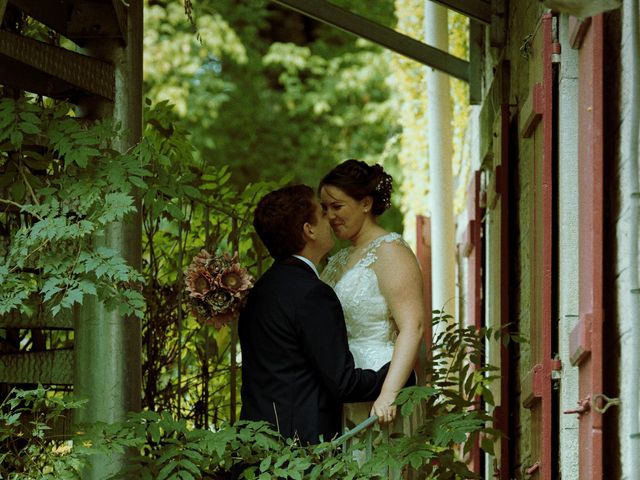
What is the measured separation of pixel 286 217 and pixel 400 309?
58cm

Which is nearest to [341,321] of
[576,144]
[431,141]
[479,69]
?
[576,144]

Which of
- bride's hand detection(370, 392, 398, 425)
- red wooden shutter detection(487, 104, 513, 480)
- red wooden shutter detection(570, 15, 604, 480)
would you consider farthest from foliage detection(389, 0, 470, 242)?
red wooden shutter detection(570, 15, 604, 480)

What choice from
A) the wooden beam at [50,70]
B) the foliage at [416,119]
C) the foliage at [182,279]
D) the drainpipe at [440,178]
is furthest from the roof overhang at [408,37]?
the foliage at [416,119]

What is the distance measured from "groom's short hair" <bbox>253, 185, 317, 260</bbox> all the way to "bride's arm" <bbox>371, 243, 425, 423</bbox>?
34cm

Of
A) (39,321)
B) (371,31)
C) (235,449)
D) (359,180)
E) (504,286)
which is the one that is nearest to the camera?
(235,449)

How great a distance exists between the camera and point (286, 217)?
5.11m

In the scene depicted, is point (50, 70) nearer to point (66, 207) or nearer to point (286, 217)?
point (66, 207)

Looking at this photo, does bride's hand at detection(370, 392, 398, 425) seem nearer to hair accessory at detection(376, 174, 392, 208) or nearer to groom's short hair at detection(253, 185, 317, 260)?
groom's short hair at detection(253, 185, 317, 260)

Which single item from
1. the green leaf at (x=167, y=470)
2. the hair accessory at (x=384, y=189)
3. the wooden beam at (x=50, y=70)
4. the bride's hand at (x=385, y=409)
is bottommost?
the green leaf at (x=167, y=470)

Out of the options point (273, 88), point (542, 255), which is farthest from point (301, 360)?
point (273, 88)

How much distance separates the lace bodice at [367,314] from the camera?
515 centimetres

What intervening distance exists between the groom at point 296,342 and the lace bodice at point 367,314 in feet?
0.43

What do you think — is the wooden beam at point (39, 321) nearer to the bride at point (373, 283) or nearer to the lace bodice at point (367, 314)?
the bride at point (373, 283)

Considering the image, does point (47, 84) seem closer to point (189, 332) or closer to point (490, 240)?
point (189, 332)
